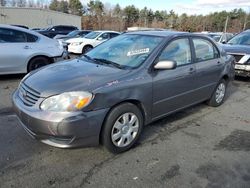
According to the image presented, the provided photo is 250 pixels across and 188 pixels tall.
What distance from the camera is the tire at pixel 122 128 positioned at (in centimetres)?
338

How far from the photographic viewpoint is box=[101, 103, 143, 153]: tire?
3375 mm

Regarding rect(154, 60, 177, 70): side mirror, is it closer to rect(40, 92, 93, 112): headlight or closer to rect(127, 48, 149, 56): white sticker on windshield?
rect(127, 48, 149, 56): white sticker on windshield

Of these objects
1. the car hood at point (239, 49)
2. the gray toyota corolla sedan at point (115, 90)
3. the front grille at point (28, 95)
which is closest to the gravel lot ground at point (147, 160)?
the gray toyota corolla sedan at point (115, 90)

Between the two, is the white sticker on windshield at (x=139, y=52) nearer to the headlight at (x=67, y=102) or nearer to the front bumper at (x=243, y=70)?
the headlight at (x=67, y=102)

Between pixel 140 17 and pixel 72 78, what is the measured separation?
257 feet

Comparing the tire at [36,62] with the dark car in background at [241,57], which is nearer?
the tire at [36,62]

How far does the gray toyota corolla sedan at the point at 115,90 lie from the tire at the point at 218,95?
661 millimetres

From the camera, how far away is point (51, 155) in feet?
11.5

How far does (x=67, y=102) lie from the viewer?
3119 mm

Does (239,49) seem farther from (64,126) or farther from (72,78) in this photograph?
(64,126)

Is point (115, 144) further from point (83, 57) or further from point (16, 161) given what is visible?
point (83, 57)

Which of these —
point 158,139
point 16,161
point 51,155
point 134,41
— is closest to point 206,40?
point 134,41

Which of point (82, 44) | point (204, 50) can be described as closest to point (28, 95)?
point (204, 50)

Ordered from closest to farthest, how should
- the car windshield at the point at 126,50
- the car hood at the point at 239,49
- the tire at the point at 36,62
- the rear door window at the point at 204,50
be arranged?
the car windshield at the point at 126,50
the rear door window at the point at 204,50
the tire at the point at 36,62
the car hood at the point at 239,49
